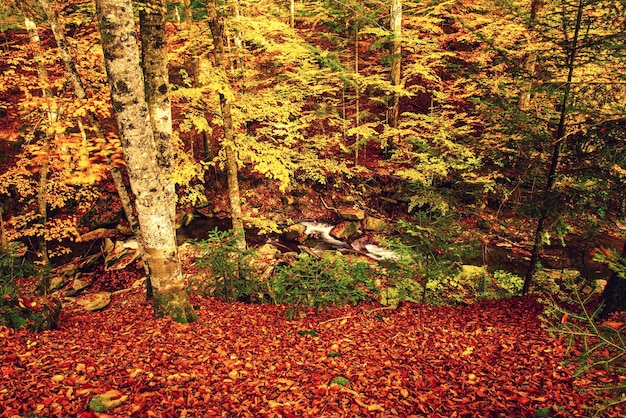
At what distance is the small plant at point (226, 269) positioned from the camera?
24.4ft

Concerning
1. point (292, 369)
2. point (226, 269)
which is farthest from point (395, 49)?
point (292, 369)

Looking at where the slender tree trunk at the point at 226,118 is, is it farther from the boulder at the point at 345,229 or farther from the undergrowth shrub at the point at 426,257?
the boulder at the point at 345,229

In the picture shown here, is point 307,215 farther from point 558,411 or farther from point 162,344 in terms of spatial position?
point 558,411

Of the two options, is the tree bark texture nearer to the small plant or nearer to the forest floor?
the small plant

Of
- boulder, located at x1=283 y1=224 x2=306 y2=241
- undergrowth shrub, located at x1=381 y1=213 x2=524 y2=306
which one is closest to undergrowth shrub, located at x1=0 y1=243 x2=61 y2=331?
undergrowth shrub, located at x1=381 y1=213 x2=524 y2=306

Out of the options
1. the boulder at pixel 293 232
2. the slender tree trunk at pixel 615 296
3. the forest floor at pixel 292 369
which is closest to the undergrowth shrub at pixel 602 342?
the forest floor at pixel 292 369

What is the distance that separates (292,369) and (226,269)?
3.65 meters

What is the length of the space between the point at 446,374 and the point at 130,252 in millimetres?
14231

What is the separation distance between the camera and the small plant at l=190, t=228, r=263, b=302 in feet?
24.4

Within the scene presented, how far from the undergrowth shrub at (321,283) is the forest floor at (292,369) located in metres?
0.72

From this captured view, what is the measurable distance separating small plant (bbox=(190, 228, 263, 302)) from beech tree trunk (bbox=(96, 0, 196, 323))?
1878 mm

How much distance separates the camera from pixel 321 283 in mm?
7199

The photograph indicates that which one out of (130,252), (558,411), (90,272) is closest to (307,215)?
(130,252)

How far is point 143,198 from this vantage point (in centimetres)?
477
